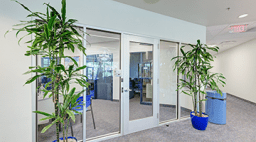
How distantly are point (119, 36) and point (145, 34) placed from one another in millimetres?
644

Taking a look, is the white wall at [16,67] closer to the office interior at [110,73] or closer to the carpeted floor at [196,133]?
the office interior at [110,73]

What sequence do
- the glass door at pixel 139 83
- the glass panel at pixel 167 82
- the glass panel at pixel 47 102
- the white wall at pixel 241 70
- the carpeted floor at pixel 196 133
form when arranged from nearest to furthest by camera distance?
the glass panel at pixel 47 102, the carpeted floor at pixel 196 133, the glass door at pixel 139 83, the glass panel at pixel 167 82, the white wall at pixel 241 70

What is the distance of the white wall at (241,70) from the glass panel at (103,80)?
6.25 metres

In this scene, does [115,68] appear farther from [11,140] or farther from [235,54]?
[235,54]

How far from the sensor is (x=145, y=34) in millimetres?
3102

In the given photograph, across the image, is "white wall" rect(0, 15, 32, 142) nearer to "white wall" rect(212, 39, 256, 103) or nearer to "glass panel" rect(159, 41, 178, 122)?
"glass panel" rect(159, 41, 178, 122)

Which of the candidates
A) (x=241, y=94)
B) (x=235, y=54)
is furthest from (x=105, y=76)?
(x=235, y=54)

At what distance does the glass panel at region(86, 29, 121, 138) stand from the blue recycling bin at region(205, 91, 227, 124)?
256cm

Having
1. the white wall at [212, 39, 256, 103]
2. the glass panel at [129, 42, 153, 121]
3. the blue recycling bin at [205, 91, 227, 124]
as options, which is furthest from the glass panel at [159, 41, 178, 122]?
the white wall at [212, 39, 256, 103]

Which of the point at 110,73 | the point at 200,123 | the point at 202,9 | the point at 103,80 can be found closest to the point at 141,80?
the point at 110,73

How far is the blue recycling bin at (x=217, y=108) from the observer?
343 cm

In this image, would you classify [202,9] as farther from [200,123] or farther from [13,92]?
[13,92]

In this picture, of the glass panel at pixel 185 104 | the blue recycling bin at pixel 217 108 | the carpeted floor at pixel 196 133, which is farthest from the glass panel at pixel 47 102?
the blue recycling bin at pixel 217 108

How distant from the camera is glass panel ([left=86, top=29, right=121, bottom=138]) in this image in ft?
8.99
